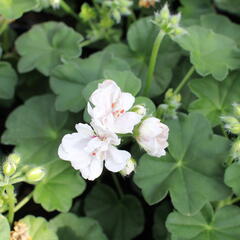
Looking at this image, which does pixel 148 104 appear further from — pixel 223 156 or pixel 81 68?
pixel 81 68

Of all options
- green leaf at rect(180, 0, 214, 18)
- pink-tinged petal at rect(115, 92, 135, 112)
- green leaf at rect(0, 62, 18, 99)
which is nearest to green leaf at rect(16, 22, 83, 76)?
green leaf at rect(0, 62, 18, 99)

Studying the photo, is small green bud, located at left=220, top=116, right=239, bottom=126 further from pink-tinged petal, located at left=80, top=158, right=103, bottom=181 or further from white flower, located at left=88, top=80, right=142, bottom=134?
pink-tinged petal, located at left=80, top=158, right=103, bottom=181

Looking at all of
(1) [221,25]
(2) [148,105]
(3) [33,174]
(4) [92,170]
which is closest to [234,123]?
(2) [148,105]

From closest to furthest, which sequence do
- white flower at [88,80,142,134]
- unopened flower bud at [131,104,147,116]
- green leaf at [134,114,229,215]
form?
white flower at [88,80,142,134] → unopened flower bud at [131,104,147,116] → green leaf at [134,114,229,215]

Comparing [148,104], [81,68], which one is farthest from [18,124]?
[148,104]

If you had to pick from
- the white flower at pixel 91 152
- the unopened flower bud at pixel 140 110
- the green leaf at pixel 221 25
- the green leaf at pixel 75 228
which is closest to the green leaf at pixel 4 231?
the white flower at pixel 91 152

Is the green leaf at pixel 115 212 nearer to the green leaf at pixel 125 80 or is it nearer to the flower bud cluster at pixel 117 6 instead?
the green leaf at pixel 125 80
